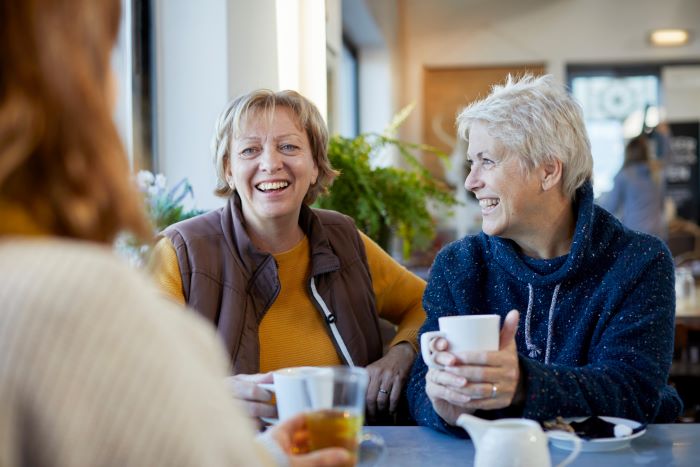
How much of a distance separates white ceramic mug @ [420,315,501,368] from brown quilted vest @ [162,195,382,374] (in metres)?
0.66

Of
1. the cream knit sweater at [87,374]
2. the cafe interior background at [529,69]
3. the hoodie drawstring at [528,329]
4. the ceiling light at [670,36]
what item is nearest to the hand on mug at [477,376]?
the hoodie drawstring at [528,329]

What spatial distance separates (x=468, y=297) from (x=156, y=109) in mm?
1594

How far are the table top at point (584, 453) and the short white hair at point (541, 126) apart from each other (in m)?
0.60

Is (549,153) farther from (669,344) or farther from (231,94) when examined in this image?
(231,94)

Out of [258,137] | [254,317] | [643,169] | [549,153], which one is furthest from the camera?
[643,169]

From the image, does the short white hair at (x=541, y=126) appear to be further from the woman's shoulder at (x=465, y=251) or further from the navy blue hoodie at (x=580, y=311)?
the woman's shoulder at (x=465, y=251)

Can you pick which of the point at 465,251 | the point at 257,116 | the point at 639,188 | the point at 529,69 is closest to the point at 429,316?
the point at 465,251

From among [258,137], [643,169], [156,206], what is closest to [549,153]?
[258,137]

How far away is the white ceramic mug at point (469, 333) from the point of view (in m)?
1.30

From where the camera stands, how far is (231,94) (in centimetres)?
291

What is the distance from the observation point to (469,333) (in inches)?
51.7

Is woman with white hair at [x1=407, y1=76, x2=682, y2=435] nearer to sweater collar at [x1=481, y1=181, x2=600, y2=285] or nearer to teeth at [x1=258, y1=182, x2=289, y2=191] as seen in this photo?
sweater collar at [x1=481, y1=181, x2=600, y2=285]

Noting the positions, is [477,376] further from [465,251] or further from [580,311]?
[465,251]

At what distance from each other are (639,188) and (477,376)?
4.68 meters
